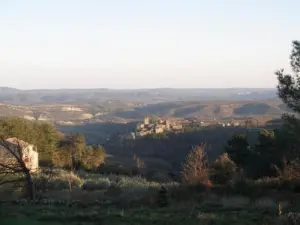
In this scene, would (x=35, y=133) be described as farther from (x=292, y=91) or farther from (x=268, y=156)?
(x=292, y=91)

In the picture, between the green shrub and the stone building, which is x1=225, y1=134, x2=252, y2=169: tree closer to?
the stone building

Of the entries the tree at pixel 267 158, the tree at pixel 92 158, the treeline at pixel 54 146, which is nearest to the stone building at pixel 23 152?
the treeline at pixel 54 146

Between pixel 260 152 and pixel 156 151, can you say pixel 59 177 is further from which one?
pixel 156 151

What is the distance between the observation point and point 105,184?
36.5 m

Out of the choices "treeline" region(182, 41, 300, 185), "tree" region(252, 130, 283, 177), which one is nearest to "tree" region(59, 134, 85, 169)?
"treeline" region(182, 41, 300, 185)

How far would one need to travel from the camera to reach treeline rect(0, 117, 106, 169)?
64.4 m

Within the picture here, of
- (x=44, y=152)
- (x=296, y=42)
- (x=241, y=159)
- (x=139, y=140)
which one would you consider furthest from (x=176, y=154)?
(x=296, y=42)

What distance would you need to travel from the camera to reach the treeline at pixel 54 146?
64.4 metres

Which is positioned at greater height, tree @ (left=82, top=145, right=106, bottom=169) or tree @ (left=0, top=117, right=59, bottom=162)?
tree @ (left=0, top=117, right=59, bottom=162)

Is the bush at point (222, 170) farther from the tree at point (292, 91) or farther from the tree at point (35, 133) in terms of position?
the tree at point (35, 133)

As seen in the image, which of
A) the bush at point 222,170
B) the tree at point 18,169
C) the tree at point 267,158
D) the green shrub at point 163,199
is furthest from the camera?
the tree at point 267,158

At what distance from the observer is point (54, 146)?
70.4 meters

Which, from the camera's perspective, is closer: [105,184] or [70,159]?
[105,184]

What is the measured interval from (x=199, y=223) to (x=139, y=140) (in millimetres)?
100311
